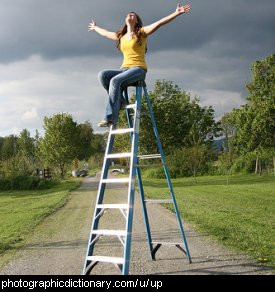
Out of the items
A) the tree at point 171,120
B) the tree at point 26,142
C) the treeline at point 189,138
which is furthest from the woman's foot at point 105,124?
the tree at point 26,142

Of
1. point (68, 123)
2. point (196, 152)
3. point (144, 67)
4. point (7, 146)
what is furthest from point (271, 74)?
point (7, 146)

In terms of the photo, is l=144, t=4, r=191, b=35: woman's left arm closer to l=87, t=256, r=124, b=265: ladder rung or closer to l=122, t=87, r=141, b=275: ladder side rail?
l=122, t=87, r=141, b=275: ladder side rail

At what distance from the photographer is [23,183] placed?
36594 millimetres

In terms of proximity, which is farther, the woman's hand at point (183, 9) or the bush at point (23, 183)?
the bush at point (23, 183)

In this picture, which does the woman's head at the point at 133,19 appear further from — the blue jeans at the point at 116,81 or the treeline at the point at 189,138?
the treeline at the point at 189,138

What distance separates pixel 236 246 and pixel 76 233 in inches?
180

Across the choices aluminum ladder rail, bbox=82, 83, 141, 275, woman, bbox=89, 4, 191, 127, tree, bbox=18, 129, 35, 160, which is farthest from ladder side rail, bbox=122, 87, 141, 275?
tree, bbox=18, 129, 35, 160

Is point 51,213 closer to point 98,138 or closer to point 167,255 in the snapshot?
point 167,255

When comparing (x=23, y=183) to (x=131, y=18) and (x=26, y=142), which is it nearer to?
(x=131, y=18)

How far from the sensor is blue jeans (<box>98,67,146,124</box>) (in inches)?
270

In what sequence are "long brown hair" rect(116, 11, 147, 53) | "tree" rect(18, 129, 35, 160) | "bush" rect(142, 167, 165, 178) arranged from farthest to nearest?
1. "tree" rect(18, 129, 35, 160)
2. "bush" rect(142, 167, 165, 178)
3. "long brown hair" rect(116, 11, 147, 53)

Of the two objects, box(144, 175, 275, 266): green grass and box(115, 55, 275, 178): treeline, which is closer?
box(144, 175, 275, 266): green grass

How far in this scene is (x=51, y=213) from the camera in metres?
17.3

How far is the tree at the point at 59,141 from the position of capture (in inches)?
2117
